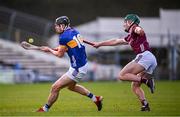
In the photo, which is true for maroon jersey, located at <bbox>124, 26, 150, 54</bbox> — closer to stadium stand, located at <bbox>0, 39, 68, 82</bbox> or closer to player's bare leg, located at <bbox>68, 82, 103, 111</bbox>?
player's bare leg, located at <bbox>68, 82, 103, 111</bbox>

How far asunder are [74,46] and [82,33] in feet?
87.3

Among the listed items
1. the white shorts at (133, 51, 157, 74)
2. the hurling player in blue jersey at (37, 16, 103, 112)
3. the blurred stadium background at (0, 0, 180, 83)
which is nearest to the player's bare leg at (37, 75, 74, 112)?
the hurling player in blue jersey at (37, 16, 103, 112)

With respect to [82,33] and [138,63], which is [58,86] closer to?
[138,63]

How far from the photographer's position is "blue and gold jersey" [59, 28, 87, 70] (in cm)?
1712

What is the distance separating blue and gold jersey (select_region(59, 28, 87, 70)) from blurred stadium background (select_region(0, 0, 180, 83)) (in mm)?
22536

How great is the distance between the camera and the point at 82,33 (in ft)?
144

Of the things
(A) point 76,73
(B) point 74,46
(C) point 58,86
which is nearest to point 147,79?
(A) point 76,73

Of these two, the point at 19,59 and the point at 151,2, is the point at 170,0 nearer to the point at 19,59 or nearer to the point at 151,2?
the point at 151,2

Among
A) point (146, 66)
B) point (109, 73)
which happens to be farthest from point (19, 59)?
point (146, 66)

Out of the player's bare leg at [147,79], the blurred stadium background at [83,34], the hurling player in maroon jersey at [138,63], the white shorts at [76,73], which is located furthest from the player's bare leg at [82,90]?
the blurred stadium background at [83,34]

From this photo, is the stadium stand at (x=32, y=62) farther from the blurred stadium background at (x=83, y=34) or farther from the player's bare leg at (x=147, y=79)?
the player's bare leg at (x=147, y=79)

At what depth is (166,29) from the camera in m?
44.8

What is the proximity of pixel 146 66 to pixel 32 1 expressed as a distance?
103ft

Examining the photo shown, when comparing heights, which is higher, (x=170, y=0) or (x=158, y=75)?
(x=170, y=0)
